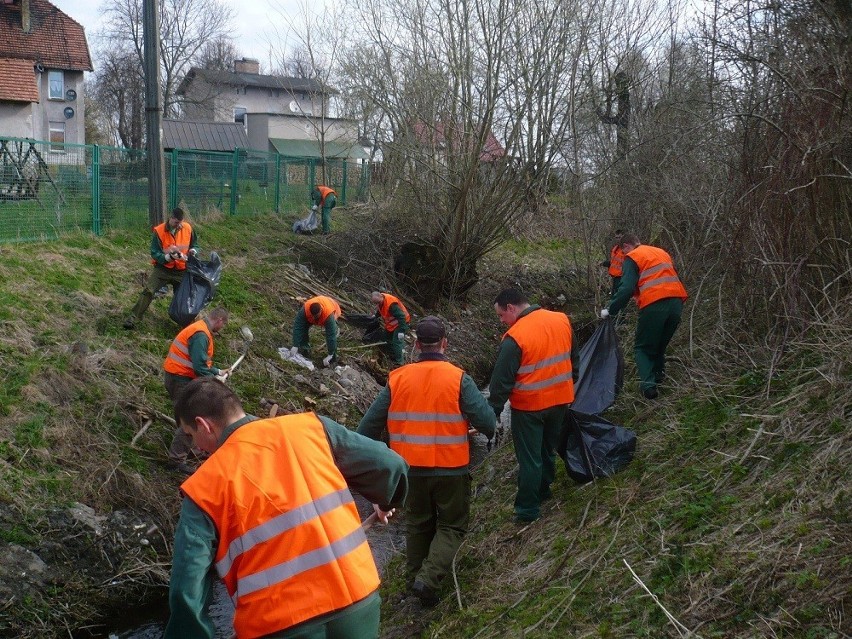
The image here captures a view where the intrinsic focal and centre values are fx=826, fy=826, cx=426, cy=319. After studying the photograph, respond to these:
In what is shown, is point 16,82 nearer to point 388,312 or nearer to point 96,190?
point 96,190

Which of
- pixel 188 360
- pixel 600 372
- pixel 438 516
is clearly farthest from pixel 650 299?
pixel 188 360

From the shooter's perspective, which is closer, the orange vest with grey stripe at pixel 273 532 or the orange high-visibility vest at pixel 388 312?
the orange vest with grey stripe at pixel 273 532

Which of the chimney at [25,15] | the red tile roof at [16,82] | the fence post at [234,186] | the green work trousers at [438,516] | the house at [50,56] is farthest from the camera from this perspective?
the house at [50,56]

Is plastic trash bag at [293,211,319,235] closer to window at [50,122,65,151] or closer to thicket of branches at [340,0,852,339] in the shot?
thicket of branches at [340,0,852,339]

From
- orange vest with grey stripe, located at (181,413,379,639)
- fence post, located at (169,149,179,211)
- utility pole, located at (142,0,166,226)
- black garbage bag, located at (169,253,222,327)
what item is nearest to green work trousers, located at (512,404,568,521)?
orange vest with grey stripe, located at (181,413,379,639)

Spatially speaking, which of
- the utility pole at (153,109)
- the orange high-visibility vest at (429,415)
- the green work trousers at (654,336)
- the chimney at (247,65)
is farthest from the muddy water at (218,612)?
the chimney at (247,65)

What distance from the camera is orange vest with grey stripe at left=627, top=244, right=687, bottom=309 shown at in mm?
7383

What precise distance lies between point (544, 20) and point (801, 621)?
423 inches

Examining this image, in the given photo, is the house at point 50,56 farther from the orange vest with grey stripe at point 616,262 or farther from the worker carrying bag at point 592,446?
the worker carrying bag at point 592,446

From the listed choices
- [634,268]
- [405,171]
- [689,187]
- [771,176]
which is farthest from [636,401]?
[405,171]

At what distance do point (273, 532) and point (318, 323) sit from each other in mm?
7985

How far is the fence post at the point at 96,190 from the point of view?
1280 centimetres

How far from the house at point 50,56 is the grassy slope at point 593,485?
2685 cm

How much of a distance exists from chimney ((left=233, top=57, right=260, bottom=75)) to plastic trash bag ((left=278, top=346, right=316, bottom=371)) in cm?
5199
